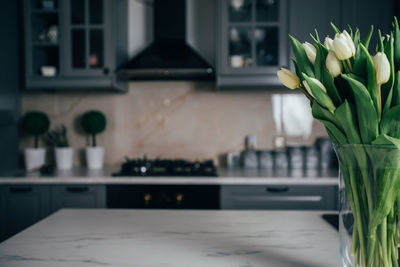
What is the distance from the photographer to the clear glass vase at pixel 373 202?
62 cm

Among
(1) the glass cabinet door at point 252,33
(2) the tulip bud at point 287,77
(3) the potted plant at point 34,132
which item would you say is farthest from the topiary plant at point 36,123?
(2) the tulip bud at point 287,77

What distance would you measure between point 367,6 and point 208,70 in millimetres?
1281

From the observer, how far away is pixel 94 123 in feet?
9.18

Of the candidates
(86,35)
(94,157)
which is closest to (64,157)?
(94,157)

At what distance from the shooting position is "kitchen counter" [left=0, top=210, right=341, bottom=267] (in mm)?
852

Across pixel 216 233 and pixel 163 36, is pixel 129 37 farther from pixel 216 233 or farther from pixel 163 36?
pixel 216 233

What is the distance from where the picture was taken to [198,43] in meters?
2.96

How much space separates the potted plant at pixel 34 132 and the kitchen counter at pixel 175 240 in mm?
1659

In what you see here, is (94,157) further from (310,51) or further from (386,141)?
(386,141)

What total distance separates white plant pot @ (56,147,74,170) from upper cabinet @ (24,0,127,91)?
505 millimetres

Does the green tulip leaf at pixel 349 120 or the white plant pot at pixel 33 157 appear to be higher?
the green tulip leaf at pixel 349 120

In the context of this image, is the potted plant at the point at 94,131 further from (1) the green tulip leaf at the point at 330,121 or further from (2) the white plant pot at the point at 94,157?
(1) the green tulip leaf at the point at 330,121

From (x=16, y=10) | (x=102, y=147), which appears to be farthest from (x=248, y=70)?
(x=16, y=10)

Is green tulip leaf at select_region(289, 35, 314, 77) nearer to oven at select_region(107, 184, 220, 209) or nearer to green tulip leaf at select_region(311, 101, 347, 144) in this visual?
green tulip leaf at select_region(311, 101, 347, 144)
